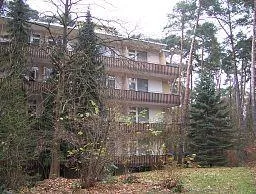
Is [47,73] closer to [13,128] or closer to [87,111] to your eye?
[87,111]

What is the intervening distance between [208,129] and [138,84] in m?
8.73

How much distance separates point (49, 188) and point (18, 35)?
1178cm

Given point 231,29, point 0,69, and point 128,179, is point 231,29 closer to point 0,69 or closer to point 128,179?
point 128,179

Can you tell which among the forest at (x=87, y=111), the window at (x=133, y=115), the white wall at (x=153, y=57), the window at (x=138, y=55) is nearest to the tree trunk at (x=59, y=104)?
the forest at (x=87, y=111)

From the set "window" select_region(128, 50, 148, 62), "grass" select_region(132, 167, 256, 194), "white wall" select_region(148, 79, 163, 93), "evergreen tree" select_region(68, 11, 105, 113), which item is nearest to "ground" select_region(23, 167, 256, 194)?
"grass" select_region(132, 167, 256, 194)

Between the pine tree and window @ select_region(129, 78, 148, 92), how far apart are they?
581 centimetres

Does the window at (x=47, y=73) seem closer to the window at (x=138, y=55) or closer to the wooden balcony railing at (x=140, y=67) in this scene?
the wooden balcony railing at (x=140, y=67)

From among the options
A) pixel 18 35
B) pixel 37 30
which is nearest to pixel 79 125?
pixel 18 35

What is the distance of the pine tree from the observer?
27.9 meters

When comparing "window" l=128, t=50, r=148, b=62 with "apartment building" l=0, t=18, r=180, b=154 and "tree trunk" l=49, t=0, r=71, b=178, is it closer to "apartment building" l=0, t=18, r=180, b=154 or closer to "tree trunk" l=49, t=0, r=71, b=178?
"apartment building" l=0, t=18, r=180, b=154

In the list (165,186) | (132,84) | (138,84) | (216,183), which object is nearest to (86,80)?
(165,186)

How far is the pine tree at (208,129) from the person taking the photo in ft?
91.7

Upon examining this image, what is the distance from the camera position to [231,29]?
125 feet

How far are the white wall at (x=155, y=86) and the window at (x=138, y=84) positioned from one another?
390mm
